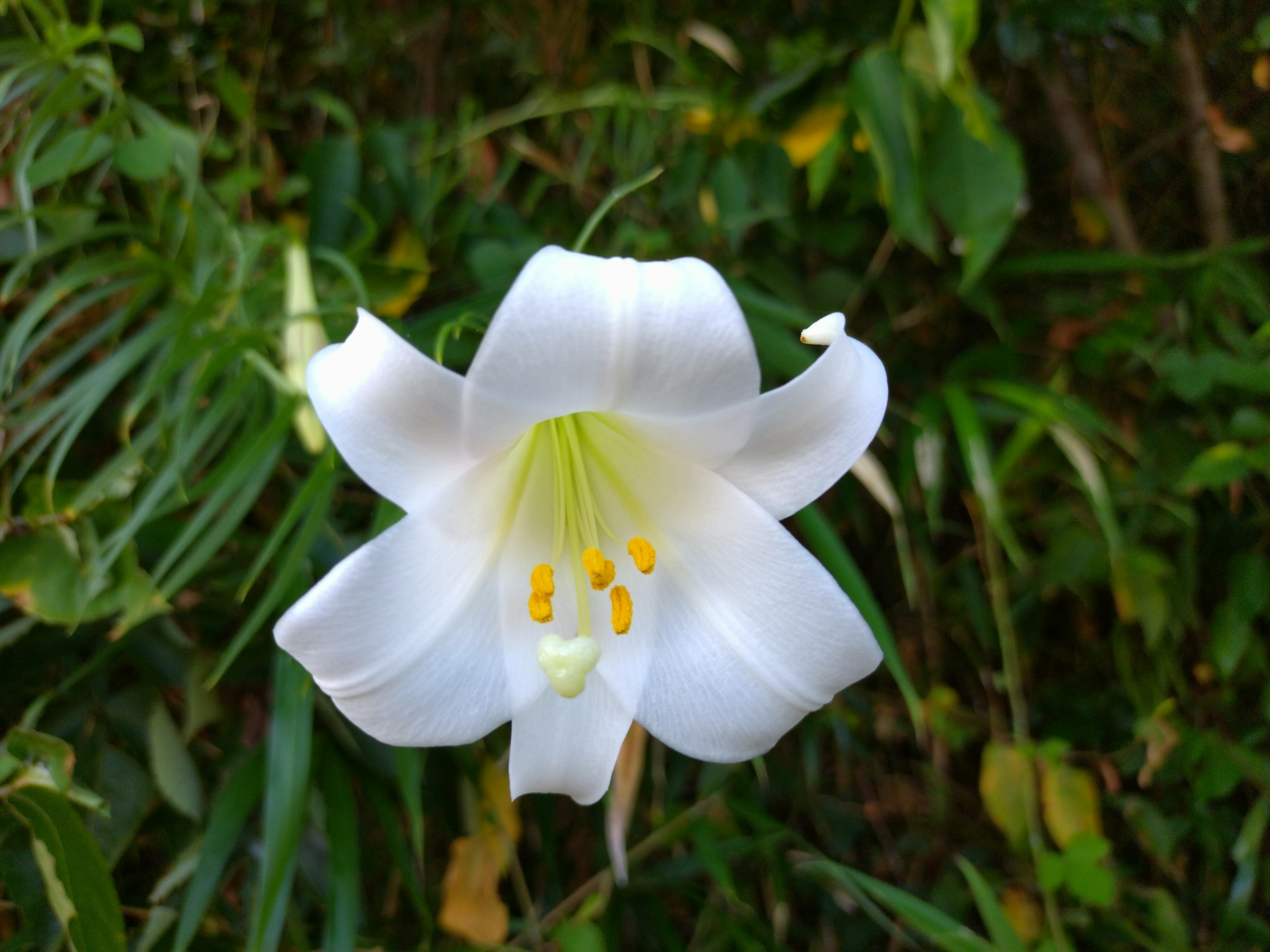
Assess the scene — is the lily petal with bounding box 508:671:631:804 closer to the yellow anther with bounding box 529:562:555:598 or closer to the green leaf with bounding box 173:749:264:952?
the yellow anther with bounding box 529:562:555:598

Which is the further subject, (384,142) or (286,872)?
(384,142)

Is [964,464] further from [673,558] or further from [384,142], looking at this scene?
[384,142]

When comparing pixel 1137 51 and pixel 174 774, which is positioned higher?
pixel 1137 51

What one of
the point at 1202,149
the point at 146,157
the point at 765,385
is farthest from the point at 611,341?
the point at 1202,149

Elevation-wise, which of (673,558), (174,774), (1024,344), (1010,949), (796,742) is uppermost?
(673,558)

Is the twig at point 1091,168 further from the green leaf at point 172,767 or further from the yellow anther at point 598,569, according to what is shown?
the green leaf at point 172,767

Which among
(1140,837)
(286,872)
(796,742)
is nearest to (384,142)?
(286,872)

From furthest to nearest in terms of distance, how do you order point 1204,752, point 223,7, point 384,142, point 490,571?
point 223,7 < point 384,142 < point 1204,752 < point 490,571
